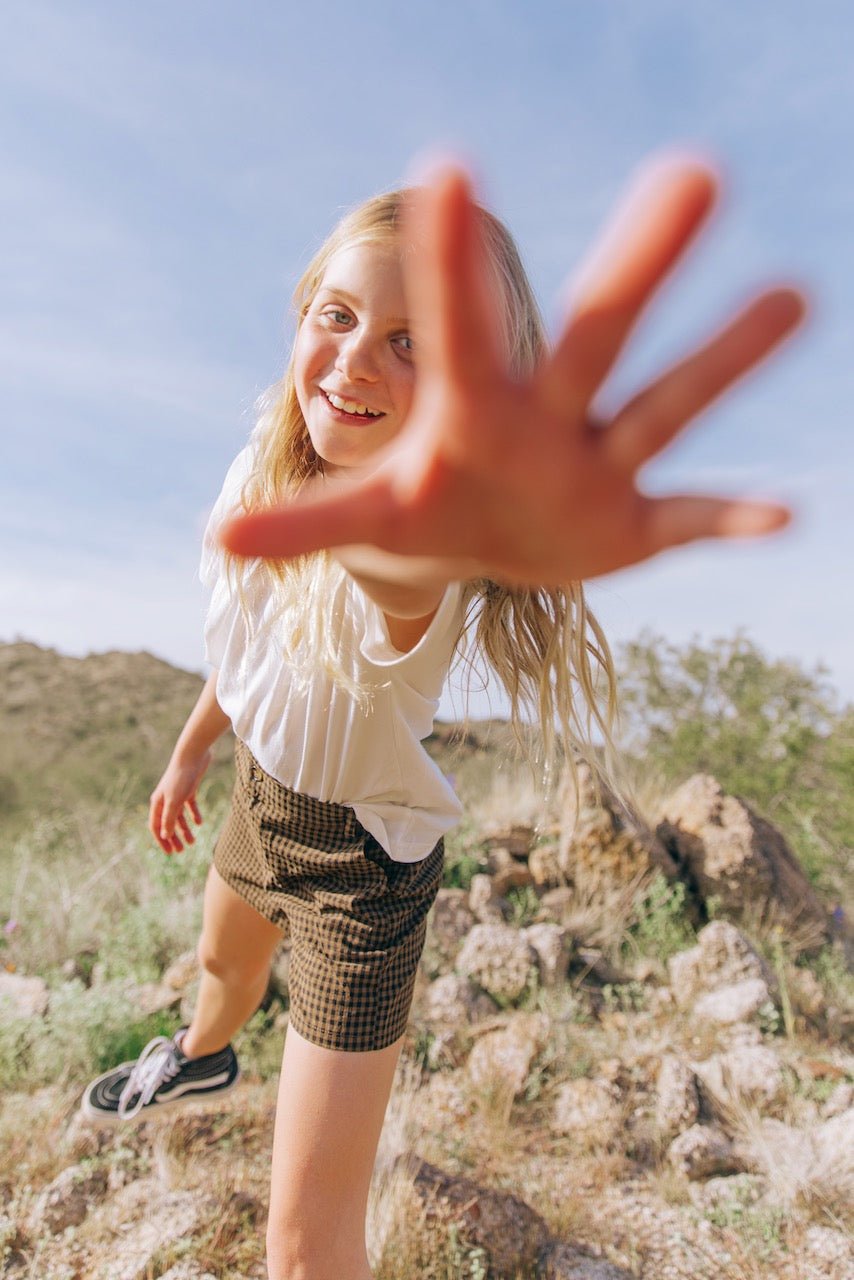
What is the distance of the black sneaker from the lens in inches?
102

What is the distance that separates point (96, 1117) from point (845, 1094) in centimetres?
245

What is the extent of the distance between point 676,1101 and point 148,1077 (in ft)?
5.31

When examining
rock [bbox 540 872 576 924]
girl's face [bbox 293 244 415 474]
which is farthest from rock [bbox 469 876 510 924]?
girl's face [bbox 293 244 415 474]

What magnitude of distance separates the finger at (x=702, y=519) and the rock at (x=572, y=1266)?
2360 mm

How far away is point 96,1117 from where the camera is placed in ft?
8.66

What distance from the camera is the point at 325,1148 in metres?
1.69

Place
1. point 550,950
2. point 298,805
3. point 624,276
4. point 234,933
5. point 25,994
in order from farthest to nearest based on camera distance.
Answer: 1. point 550,950
2. point 25,994
3. point 234,933
4. point 298,805
5. point 624,276

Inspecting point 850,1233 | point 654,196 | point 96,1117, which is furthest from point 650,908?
point 654,196

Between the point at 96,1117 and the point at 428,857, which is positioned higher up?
the point at 428,857

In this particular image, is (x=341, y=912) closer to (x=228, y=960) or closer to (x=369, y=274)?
(x=228, y=960)

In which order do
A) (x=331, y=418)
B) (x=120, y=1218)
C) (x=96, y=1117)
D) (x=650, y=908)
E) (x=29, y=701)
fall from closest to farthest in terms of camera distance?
(x=331, y=418), (x=120, y=1218), (x=96, y=1117), (x=650, y=908), (x=29, y=701)

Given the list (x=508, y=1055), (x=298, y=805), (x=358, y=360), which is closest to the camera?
(x=358, y=360)

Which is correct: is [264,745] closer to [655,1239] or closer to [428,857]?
[428,857]

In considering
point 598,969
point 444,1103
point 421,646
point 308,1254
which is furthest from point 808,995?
point 421,646
